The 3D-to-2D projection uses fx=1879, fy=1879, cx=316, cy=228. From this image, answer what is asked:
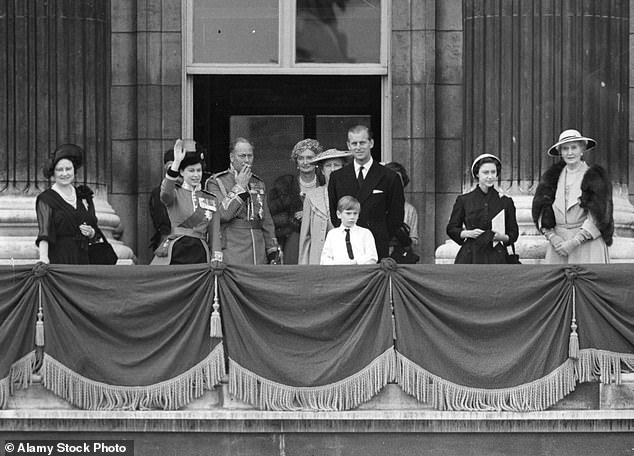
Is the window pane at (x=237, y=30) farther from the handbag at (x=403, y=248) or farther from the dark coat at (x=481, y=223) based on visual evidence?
the dark coat at (x=481, y=223)

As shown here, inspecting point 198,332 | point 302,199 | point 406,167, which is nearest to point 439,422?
point 198,332

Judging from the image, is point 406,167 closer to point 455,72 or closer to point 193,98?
point 455,72

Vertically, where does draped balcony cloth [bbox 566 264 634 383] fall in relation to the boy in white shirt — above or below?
below

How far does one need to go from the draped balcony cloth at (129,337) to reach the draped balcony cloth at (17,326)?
13 centimetres

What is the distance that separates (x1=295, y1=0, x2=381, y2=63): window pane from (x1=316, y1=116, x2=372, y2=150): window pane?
0.76m

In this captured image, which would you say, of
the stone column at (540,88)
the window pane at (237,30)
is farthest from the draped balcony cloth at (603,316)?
the window pane at (237,30)

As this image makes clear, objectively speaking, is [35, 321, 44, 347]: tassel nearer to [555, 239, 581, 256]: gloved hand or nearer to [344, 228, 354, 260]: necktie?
[344, 228, 354, 260]: necktie

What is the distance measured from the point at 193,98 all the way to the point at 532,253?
14.8 ft

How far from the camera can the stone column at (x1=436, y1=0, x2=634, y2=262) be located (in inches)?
706

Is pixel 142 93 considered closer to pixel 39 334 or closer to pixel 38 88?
pixel 38 88

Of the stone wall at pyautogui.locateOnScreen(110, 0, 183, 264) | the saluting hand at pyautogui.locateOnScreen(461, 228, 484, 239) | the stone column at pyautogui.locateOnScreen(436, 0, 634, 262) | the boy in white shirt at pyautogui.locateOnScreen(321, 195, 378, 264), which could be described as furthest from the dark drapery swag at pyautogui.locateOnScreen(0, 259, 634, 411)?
the stone wall at pyautogui.locateOnScreen(110, 0, 183, 264)

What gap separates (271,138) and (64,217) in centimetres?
461

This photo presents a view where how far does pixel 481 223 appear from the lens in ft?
54.9

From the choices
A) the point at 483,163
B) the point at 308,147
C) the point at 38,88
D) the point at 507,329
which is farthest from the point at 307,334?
the point at 38,88
